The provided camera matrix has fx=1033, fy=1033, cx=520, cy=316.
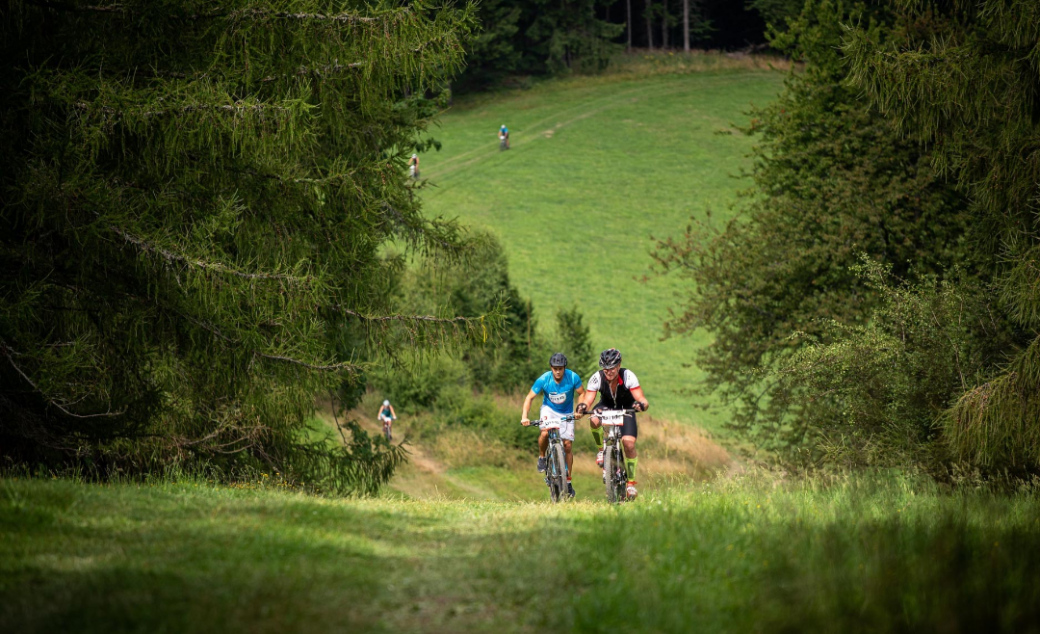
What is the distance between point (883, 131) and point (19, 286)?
17850mm

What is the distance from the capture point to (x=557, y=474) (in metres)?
12.2

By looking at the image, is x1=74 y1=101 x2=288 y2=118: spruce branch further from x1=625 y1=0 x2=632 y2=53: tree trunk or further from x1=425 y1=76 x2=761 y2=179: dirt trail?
x1=625 y1=0 x2=632 y2=53: tree trunk

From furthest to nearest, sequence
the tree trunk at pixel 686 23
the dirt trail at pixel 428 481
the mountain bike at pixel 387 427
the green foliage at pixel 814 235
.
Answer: the tree trunk at pixel 686 23
the mountain bike at pixel 387 427
the dirt trail at pixel 428 481
the green foliage at pixel 814 235

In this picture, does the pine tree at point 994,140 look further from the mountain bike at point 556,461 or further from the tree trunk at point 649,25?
the tree trunk at point 649,25

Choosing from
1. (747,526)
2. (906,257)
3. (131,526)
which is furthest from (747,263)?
(131,526)

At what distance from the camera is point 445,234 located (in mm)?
18125

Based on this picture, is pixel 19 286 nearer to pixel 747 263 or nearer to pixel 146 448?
pixel 146 448

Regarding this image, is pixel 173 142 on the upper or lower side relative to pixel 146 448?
upper

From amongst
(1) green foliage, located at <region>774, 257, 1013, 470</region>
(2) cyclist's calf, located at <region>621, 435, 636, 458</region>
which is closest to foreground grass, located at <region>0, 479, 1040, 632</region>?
(2) cyclist's calf, located at <region>621, 435, 636, 458</region>

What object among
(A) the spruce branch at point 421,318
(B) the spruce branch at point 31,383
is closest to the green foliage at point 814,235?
(A) the spruce branch at point 421,318

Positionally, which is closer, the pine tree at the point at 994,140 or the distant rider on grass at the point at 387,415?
the pine tree at the point at 994,140

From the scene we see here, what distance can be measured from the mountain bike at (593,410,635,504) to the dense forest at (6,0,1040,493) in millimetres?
3296

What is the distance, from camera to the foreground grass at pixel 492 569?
5.38m

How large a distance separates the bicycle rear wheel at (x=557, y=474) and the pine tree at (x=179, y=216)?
285 centimetres
